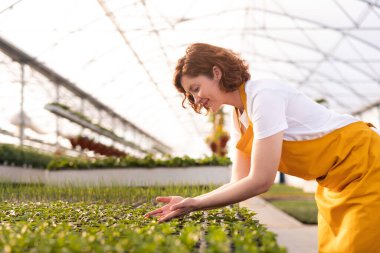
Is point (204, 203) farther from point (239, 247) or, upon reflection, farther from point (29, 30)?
point (29, 30)

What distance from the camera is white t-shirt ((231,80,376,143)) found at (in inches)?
63.4

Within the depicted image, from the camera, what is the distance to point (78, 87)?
14.6 meters

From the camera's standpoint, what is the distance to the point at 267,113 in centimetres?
162

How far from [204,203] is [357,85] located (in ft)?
52.3

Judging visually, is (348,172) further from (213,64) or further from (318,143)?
(213,64)

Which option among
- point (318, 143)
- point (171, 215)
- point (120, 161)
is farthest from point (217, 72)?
point (120, 161)

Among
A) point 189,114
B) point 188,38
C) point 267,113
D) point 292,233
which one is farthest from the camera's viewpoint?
point 189,114

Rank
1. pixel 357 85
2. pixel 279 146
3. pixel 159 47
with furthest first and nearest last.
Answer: pixel 357 85, pixel 159 47, pixel 279 146

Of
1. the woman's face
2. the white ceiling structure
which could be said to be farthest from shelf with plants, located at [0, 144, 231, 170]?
the woman's face

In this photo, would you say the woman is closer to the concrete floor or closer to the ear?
the ear

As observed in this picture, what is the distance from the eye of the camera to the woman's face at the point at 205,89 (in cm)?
186

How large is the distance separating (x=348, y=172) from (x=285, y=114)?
1.24 feet

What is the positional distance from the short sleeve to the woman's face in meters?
0.22

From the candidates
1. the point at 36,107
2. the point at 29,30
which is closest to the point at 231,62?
the point at 29,30
